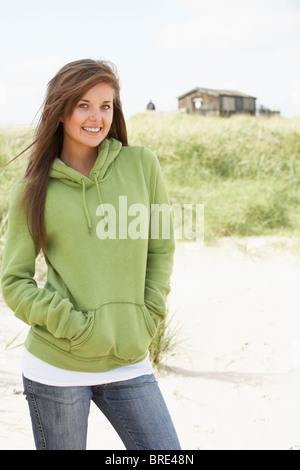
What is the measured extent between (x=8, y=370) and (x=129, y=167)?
6.77ft

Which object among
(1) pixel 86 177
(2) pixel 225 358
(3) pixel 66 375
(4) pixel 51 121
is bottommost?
(2) pixel 225 358

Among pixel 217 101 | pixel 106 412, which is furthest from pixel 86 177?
pixel 217 101

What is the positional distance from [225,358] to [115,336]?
2475 mm

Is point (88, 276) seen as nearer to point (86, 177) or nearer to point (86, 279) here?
point (86, 279)

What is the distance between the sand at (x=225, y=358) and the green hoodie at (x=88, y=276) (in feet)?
4.07

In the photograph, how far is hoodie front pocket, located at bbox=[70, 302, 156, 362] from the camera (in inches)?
56.1

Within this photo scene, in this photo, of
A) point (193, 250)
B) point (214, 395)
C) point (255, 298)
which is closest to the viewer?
point (214, 395)

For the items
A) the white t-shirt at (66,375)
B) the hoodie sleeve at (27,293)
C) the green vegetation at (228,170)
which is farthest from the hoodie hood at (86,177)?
the green vegetation at (228,170)

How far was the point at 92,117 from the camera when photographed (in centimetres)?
154

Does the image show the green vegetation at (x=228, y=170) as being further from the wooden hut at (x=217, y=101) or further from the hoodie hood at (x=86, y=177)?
the wooden hut at (x=217, y=101)
